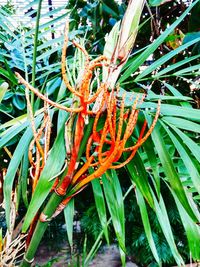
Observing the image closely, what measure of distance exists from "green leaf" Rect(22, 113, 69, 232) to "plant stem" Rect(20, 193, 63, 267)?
48 mm

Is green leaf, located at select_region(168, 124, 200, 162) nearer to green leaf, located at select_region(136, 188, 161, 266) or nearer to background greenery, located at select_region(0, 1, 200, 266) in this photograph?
background greenery, located at select_region(0, 1, 200, 266)

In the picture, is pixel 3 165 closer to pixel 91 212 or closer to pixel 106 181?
pixel 91 212

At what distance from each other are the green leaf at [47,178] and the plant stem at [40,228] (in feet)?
0.16

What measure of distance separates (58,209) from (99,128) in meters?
0.14

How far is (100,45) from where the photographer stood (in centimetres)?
127

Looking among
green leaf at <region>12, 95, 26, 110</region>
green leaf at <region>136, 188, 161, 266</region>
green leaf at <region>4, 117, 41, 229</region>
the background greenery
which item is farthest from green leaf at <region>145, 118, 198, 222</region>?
green leaf at <region>12, 95, 26, 110</region>

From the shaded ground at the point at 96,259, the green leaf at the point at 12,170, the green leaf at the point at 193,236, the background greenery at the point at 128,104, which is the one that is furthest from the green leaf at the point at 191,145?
the shaded ground at the point at 96,259

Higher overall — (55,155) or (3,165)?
(3,165)

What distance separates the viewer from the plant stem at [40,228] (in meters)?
0.48

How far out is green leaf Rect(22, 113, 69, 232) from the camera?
1.39 ft

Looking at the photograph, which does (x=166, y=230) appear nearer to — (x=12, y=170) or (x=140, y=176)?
(x=140, y=176)

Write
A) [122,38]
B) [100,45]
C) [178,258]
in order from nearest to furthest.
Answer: [122,38] < [178,258] < [100,45]

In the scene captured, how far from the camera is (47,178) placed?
1.44ft

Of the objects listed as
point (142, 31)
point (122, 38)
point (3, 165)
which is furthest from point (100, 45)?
point (122, 38)
